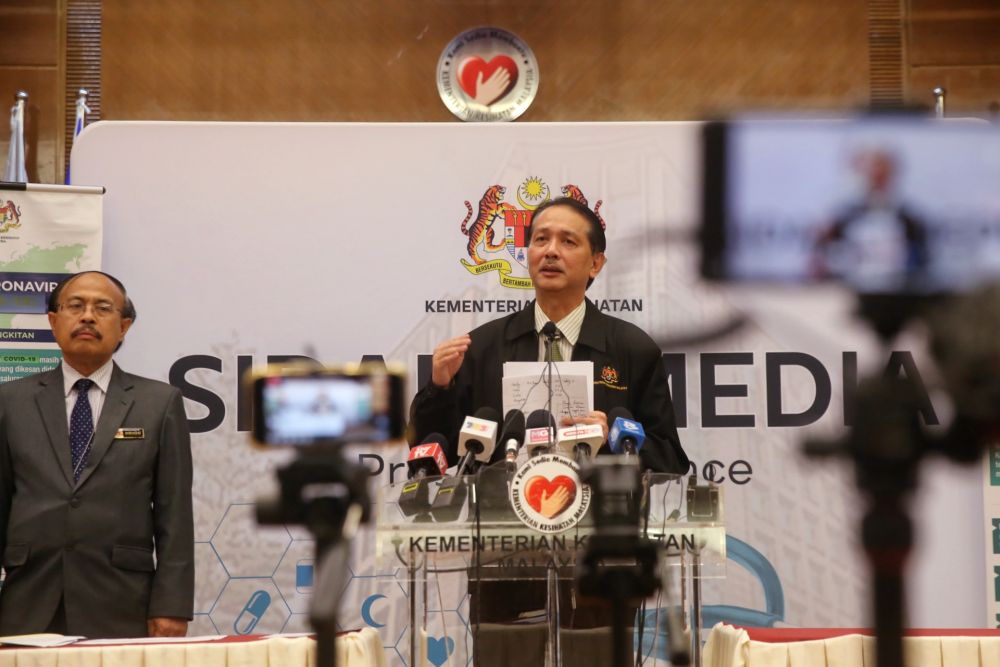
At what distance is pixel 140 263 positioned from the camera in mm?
5082

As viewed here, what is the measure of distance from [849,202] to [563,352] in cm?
250

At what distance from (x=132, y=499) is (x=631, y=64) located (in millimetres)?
3630

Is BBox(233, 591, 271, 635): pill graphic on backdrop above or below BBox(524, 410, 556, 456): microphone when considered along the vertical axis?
below

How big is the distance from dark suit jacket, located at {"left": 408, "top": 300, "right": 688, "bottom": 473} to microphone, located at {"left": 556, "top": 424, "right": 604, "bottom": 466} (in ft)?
1.66

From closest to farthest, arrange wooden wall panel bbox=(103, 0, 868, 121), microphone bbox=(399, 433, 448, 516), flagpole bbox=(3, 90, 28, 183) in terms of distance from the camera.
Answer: microphone bbox=(399, 433, 448, 516)
flagpole bbox=(3, 90, 28, 183)
wooden wall panel bbox=(103, 0, 868, 121)

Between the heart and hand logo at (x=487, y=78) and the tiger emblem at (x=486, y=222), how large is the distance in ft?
3.50

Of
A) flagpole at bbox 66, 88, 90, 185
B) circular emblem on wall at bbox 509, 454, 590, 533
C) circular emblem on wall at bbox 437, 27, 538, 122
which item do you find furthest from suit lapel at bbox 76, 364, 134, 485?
circular emblem on wall at bbox 437, 27, 538, 122

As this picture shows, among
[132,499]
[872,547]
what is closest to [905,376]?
[872,547]

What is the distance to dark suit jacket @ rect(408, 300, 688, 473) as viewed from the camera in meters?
3.49

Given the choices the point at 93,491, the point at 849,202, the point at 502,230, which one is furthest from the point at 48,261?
the point at 849,202

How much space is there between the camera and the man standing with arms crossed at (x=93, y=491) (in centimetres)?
365

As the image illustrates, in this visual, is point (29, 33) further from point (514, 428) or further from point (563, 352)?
point (514, 428)

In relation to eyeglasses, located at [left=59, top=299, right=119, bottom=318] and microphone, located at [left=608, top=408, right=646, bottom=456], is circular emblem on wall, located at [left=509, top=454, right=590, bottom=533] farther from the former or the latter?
eyeglasses, located at [left=59, top=299, right=119, bottom=318]

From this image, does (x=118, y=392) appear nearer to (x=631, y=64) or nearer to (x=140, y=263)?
(x=140, y=263)
